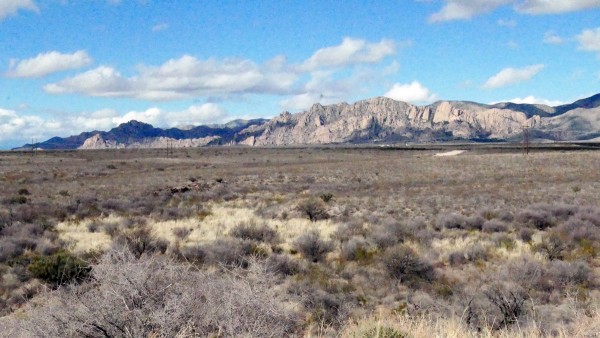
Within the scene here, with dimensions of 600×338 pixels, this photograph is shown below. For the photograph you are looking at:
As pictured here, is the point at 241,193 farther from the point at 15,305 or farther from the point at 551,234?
the point at 15,305

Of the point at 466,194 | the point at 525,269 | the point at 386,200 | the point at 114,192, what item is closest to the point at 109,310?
the point at 525,269

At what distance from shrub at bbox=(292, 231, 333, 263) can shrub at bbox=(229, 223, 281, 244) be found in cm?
149

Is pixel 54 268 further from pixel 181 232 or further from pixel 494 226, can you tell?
pixel 494 226

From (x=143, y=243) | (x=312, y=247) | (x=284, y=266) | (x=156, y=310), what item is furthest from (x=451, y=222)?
(x=156, y=310)

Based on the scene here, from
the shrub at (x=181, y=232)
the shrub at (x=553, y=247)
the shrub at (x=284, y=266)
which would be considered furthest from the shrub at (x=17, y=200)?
the shrub at (x=553, y=247)

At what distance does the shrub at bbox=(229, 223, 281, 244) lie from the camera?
54.7ft

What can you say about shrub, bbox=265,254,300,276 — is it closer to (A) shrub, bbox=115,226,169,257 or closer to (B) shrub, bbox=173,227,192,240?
(A) shrub, bbox=115,226,169,257

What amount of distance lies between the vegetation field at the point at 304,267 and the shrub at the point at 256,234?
91 mm

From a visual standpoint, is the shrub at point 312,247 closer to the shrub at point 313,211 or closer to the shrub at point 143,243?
the shrub at point 143,243

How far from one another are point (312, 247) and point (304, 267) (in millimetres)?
1948

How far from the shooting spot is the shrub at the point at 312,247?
14586 mm

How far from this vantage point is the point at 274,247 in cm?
1568

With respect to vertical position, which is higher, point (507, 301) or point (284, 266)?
point (507, 301)

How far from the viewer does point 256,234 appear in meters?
17.0
